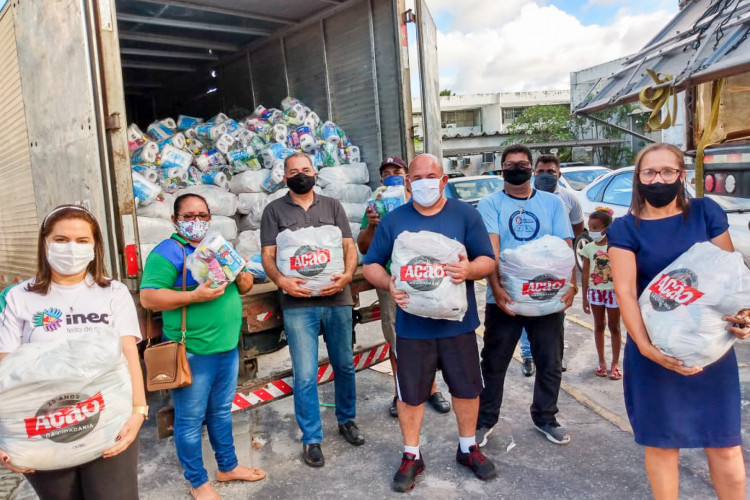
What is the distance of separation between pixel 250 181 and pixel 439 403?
8.22 feet

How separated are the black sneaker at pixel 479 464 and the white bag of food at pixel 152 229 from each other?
258cm

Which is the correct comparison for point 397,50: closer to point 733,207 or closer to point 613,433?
point 613,433

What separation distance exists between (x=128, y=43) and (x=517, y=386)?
16.2 feet

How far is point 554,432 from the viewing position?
11.0 ft

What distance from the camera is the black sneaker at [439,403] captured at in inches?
153

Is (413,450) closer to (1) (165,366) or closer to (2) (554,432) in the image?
(2) (554,432)

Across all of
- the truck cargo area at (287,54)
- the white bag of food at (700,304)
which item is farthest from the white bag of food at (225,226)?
the white bag of food at (700,304)

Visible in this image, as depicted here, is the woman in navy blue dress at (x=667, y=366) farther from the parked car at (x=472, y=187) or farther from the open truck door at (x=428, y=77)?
the parked car at (x=472, y=187)

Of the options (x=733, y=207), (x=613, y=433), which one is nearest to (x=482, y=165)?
(x=733, y=207)

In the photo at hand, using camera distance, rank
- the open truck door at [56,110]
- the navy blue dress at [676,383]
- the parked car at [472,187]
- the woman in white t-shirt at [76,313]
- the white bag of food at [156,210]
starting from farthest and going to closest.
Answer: the parked car at [472,187] < the white bag of food at [156,210] < the open truck door at [56,110] < the navy blue dress at [676,383] < the woman in white t-shirt at [76,313]

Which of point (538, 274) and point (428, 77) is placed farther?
point (428, 77)

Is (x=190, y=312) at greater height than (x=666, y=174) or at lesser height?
lesser

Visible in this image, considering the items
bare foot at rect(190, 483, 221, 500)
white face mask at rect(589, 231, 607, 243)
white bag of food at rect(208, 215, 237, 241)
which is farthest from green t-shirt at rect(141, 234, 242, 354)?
white face mask at rect(589, 231, 607, 243)

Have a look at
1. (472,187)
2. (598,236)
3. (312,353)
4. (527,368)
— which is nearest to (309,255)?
(312,353)
